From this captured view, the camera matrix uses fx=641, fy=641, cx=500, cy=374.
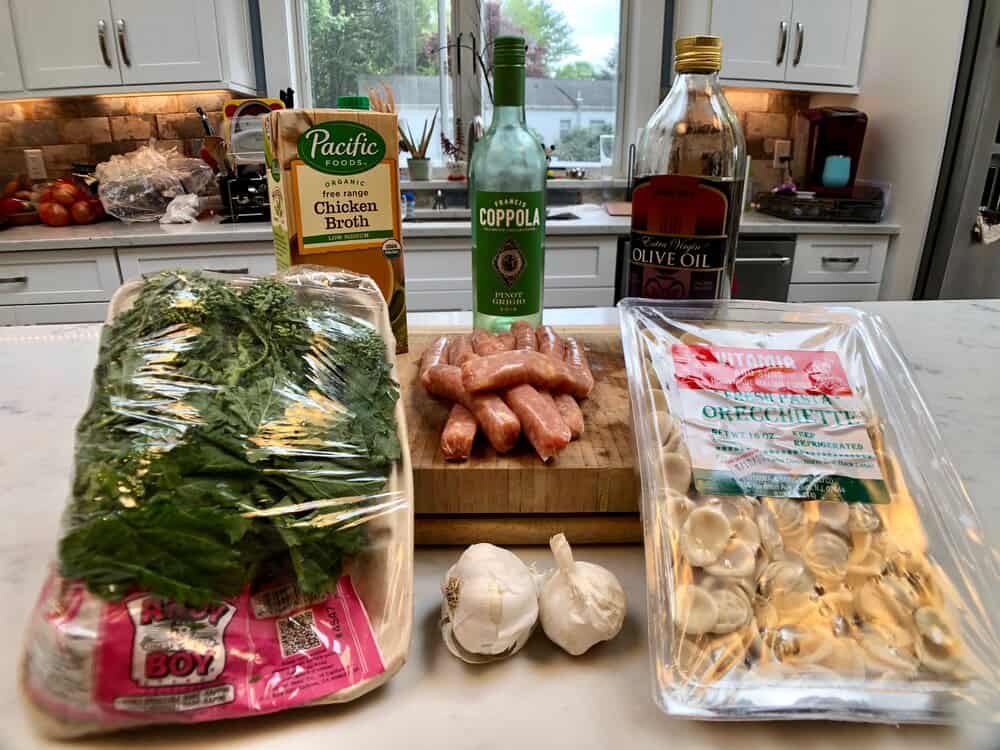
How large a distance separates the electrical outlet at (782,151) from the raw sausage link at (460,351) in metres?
2.89

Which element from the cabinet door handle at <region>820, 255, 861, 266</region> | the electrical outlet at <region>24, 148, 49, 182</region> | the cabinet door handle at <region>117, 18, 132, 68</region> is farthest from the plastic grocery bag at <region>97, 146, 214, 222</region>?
the cabinet door handle at <region>820, 255, 861, 266</region>

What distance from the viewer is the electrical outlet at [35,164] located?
9.34ft

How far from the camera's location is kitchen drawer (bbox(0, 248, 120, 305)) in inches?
90.0

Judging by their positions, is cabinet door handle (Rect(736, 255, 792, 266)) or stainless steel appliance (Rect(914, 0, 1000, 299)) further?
cabinet door handle (Rect(736, 255, 792, 266))

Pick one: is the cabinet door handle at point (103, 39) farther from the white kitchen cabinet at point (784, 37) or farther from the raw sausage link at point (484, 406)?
the raw sausage link at point (484, 406)

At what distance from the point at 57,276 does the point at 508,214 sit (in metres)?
2.19


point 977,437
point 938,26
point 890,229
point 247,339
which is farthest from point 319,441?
point 938,26

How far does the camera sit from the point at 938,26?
7.97 feet

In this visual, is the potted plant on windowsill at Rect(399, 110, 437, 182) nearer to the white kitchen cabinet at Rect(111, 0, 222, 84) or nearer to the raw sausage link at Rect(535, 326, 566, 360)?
the white kitchen cabinet at Rect(111, 0, 222, 84)

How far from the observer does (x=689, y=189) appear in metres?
0.73

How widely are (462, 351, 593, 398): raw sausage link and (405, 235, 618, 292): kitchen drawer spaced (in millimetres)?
1763

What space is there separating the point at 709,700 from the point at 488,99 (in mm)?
3097

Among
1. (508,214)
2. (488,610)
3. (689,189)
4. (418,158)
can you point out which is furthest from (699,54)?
(418,158)

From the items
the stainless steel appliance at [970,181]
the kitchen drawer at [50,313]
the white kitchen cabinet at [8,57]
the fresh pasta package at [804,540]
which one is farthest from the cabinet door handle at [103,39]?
the stainless steel appliance at [970,181]
